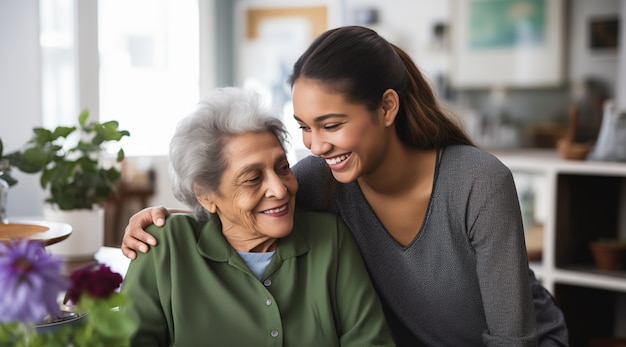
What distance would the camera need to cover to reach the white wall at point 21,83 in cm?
321

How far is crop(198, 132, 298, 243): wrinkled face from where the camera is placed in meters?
1.63

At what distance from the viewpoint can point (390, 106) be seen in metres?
1.77

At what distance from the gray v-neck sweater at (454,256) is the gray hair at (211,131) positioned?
34 cm

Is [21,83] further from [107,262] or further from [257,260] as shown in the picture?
[257,260]

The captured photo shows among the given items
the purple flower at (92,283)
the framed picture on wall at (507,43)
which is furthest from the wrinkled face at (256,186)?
the framed picture on wall at (507,43)

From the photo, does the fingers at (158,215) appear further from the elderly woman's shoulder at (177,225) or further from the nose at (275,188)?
the nose at (275,188)

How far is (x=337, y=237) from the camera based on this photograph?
1772 mm

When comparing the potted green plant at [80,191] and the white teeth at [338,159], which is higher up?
the white teeth at [338,159]

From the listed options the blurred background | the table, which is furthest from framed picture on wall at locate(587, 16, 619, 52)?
the table

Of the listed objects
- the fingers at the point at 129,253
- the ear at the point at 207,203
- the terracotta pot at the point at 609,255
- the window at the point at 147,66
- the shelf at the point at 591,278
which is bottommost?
the shelf at the point at 591,278

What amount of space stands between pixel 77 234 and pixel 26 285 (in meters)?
1.58

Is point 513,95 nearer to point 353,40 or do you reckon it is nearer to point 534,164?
point 534,164

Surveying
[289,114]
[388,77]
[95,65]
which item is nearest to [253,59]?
[289,114]

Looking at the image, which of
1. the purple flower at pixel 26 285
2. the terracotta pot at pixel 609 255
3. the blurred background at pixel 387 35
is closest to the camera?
the purple flower at pixel 26 285
